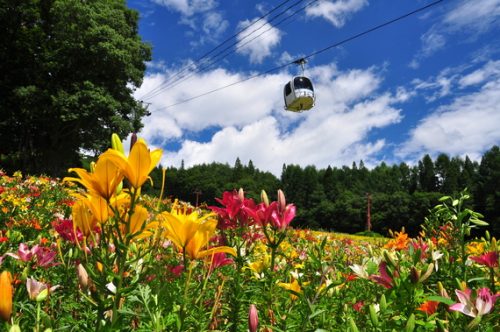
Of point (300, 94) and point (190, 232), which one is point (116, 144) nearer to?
point (190, 232)

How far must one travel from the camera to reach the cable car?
15.2 metres

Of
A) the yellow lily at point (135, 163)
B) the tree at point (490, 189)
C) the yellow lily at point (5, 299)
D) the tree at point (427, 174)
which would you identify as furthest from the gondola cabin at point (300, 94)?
the tree at point (427, 174)

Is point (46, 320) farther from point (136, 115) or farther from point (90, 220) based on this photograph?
point (136, 115)

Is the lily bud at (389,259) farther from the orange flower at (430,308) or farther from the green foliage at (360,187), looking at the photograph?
the green foliage at (360,187)

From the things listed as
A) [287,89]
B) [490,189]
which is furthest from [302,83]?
[490,189]

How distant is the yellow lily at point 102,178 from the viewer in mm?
981

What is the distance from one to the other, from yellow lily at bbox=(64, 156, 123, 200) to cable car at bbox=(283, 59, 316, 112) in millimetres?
14692

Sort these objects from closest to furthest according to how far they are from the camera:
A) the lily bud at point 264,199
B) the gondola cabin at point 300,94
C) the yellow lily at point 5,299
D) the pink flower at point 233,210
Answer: the yellow lily at point 5,299
the lily bud at point 264,199
the pink flower at point 233,210
the gondola cabin at point 300,94

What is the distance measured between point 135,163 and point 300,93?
1472 centimetres

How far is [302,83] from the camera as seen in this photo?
1545 cm

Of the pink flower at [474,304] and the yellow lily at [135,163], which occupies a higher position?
the yellow lily at [135,163]

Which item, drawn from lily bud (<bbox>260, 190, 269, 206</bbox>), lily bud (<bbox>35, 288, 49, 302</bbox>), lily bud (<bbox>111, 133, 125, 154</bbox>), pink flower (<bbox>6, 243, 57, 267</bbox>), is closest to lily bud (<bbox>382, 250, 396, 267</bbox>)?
lily bud (<bbox>260, 190, 269, 206</bbox>)

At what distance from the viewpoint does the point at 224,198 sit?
1713mm

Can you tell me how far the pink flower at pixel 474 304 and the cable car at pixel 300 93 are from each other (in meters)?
14.6
